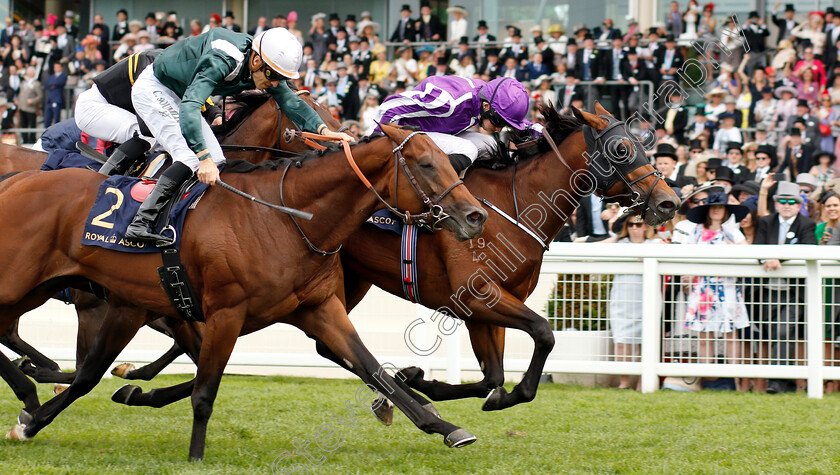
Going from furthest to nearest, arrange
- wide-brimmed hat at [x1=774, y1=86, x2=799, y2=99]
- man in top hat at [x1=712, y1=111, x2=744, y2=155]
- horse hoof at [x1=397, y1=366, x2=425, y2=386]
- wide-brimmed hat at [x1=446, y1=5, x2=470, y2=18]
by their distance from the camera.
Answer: wide-brimmed hat at [x1=446, y1=5, x2=470, y2=18] → wide-brimmed hat at [x1=774, y1=86, x2=799, y2=99] → man in top hat at [x1=712, y1=111, x2=744, y2=155] → horse hoof at [x1=397, y1=366, x2=425, y2=386]

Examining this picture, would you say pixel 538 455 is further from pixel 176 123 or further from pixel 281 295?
pixel 176 123

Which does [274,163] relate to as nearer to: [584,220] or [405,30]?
[584,220]

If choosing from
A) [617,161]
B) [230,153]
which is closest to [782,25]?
[617,161]

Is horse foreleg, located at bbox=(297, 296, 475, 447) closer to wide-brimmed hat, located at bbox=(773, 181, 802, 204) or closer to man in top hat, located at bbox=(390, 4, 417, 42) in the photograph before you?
wide-brimmed hat, located at bbox=(773, 181, 802, 204)

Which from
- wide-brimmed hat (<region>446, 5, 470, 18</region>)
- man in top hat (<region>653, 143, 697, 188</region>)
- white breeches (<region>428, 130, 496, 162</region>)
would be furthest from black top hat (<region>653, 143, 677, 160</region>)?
wide-brimmed hat (<region>446, 5, 470, 18</region>)

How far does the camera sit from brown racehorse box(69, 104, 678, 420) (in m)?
5.09

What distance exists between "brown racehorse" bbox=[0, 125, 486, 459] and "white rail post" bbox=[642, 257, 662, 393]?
303 centimetres

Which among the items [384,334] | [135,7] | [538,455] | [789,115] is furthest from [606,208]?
[135,7]

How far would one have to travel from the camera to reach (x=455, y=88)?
5.45 meters

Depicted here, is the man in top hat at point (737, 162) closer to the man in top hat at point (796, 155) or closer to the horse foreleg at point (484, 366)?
the man in top hat at point (796, 155)

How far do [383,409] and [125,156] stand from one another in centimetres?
199

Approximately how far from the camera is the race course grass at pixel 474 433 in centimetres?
459

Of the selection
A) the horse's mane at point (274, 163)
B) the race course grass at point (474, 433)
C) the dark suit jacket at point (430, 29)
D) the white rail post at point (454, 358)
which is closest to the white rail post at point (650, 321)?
the race course grass at point (474, 433)

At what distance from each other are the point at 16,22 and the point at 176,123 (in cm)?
1616
